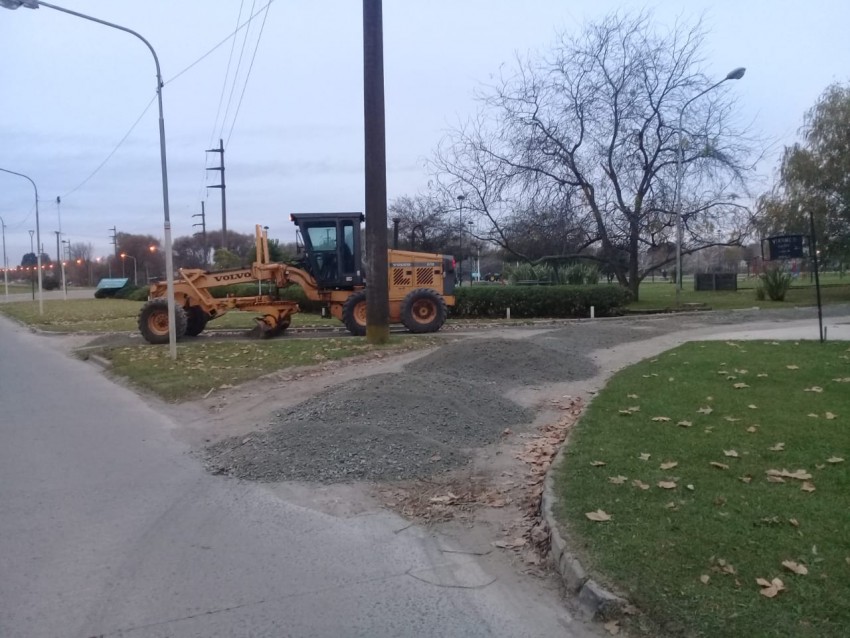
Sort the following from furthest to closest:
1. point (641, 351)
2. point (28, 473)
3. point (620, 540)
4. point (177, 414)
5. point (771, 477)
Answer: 1. point (641, 351)
2. point (177, 414)
3. point (28, 473)
4. point (771, 477)
5. point (620, 540)

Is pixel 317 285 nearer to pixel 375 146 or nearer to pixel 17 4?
pixel 375 146

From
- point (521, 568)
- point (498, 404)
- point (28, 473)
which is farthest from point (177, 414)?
point (521, 568)

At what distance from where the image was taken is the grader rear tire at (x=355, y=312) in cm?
2061

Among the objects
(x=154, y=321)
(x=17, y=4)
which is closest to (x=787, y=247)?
(x=154, y=321)

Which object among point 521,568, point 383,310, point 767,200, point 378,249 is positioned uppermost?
point 767,200

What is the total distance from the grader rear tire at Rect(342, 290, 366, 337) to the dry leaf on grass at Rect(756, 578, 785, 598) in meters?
16.6

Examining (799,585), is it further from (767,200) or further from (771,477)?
(767,200)

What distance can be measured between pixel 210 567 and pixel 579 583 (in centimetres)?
255

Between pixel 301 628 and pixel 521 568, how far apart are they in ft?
5.38

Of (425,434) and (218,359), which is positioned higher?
(218,359)

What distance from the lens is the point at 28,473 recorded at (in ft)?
26.6

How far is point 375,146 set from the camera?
16.6m

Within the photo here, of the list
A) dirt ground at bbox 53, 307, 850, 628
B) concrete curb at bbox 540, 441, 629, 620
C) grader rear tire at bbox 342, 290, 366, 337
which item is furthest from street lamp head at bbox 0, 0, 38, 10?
concrete curb at bbox 540, 441, 629, 620

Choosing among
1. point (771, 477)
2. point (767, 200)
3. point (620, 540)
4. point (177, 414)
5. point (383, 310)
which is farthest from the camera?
point (767, 200)
